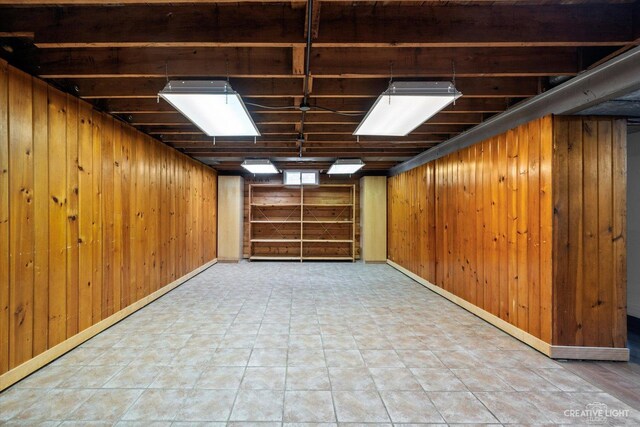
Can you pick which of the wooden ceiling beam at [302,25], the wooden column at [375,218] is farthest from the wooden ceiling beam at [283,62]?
the wooden column at [375,218]

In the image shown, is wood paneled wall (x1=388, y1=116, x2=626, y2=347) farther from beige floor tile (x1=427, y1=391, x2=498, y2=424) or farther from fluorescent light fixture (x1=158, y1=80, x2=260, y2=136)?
fluorescent light fixture (x1=158, y1=80, x2=260, y2=136)

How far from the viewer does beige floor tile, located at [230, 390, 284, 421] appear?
186cm

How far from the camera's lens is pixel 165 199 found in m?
4.72

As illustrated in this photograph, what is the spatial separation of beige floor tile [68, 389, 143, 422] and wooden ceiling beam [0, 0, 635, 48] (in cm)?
239

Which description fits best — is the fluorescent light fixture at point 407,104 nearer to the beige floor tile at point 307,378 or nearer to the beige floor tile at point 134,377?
the beige floor tile at point 307,378

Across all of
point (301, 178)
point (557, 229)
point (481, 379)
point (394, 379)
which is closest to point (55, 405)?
point (394, 379)

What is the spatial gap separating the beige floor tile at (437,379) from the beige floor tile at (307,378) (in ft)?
2.35

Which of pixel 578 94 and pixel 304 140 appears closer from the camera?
pixel 578 94

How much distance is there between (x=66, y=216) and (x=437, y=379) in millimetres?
3482

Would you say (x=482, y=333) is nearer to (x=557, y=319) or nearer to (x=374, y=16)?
(x=557, y=319)

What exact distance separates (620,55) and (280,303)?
4.16 meters

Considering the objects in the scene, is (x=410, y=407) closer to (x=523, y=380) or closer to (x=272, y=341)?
(x=523, y=380)

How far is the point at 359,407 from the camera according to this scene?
1.96 metres

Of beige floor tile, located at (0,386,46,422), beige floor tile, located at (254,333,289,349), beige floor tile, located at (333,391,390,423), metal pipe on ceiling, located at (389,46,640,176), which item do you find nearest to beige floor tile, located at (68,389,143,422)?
beige floor tile, located at (0,386,46,422)
